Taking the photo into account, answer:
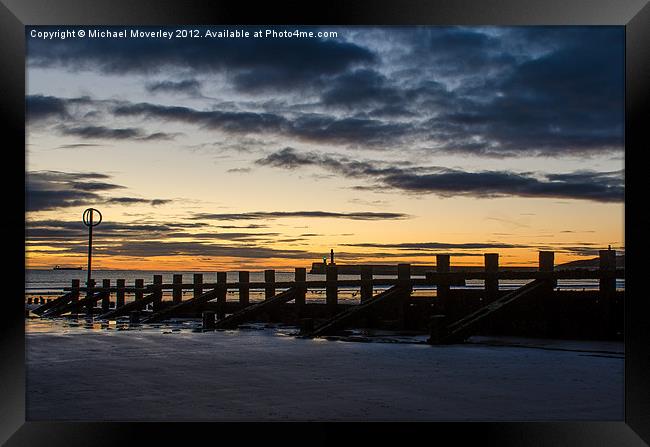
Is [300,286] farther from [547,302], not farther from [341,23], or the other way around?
[341,23]

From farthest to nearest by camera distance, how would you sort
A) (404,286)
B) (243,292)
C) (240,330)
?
(243,292) < (240,330) < (404,286)

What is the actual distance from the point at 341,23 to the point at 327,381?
5271 millimetres

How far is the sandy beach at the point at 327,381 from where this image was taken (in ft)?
26.9

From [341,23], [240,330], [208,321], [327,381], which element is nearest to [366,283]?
[240,330]

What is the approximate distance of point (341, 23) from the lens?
698 cm

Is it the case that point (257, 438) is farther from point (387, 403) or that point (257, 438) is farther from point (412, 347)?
point (412, 347)

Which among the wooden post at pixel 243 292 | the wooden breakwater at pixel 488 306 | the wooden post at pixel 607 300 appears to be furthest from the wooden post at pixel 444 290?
the wooden post at pixel 243 292

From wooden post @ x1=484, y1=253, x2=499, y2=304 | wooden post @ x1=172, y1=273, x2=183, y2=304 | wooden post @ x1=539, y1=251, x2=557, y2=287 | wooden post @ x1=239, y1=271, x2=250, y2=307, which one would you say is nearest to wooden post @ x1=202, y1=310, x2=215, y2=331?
wooden post @ x1=239, y1=271, x2=250, y2=307

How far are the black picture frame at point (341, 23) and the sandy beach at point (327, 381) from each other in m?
0.86

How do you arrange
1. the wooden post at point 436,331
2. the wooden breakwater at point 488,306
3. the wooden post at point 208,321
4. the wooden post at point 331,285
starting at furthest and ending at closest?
the wooden post at point 208,321
the wooden post at point 331,285
the wooden breakwater at point 488,306
the wooden post at point 436,331

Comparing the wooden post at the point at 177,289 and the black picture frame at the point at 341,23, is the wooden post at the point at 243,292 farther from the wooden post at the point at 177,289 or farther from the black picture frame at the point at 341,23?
the black picture frame at the point at 341,23

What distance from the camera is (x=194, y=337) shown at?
1758cm
